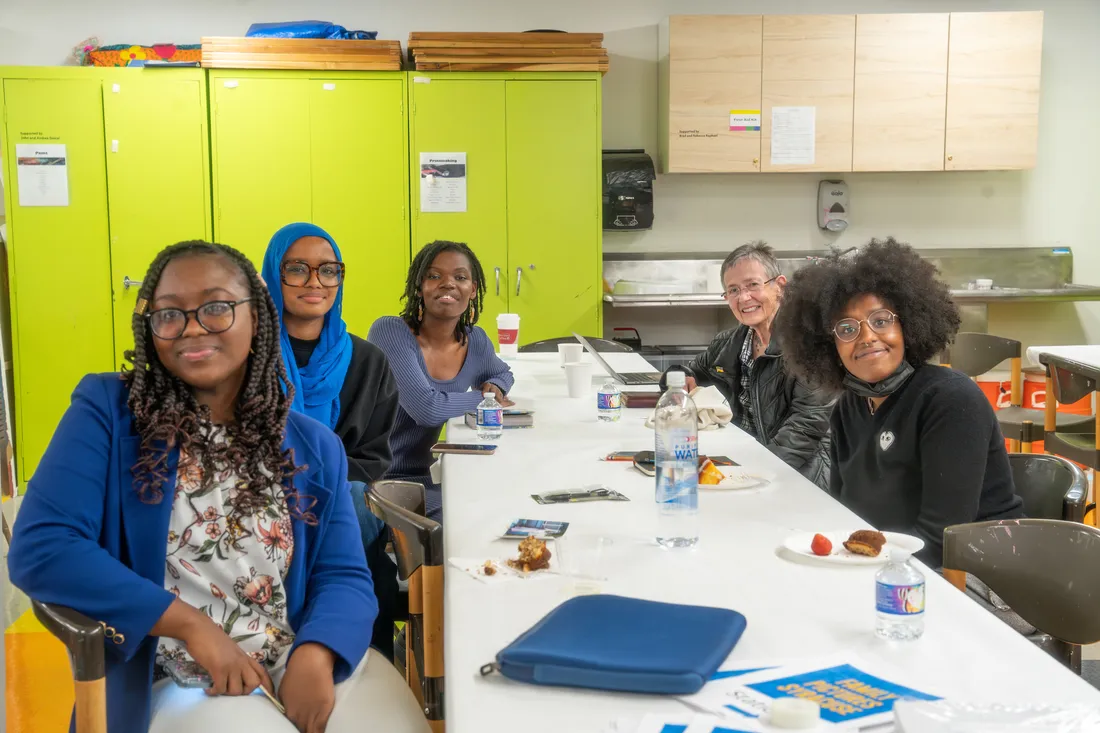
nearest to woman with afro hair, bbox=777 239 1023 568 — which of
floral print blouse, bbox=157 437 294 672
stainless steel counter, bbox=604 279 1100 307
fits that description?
floral print blouse, bbox=157 437 294 672

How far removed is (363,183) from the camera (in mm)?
5422

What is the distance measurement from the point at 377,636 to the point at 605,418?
3.23 feet

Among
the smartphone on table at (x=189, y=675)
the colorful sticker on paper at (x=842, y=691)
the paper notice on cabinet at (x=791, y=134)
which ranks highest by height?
the paper notice on cabinet at (x=791, y=134)

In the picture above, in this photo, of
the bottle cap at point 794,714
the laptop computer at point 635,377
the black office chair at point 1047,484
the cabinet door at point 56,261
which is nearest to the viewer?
the bottle cap at point 794,714

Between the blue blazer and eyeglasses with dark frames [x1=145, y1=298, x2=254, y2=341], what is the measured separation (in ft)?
0.35

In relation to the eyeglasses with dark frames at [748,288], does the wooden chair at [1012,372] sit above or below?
below

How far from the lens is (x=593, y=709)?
3.71 feet

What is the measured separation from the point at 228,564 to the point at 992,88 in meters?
5.38

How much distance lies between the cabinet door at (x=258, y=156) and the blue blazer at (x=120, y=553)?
13.0 ft

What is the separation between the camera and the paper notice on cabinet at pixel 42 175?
17.2ft

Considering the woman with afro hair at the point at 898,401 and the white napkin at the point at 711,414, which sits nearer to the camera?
the woman with afro hair at the point at 898,401

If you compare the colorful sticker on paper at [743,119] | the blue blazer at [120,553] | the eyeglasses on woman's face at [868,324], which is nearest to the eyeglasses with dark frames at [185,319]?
the blue blazer at [120,553]

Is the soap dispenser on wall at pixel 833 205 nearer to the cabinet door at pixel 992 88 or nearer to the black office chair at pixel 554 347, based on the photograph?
the cabinet door at pixel 992 88

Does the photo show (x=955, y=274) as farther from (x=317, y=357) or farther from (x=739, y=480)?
(x=317, y=357)
